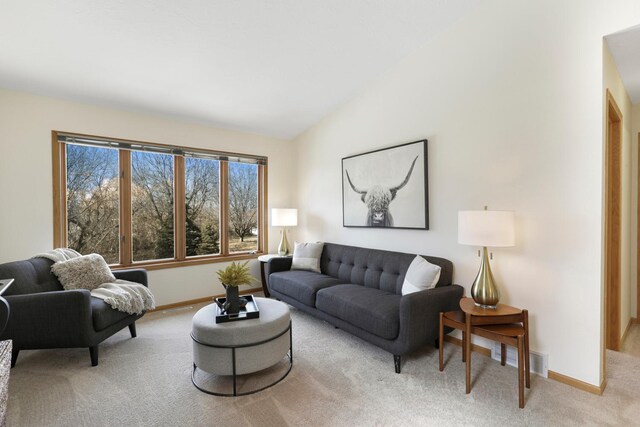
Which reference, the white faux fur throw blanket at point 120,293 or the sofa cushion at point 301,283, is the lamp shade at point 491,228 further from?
the white faux fur throw blanket at point 120,293

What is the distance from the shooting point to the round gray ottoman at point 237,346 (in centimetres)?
209

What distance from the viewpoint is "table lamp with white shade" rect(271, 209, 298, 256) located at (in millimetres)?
4551

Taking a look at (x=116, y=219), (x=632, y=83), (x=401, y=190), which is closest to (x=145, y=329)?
(x=116, y=219)

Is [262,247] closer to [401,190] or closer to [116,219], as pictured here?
[116,219]

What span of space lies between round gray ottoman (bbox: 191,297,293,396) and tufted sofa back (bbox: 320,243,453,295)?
131 centimetres

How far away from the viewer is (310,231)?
4758 millimetres

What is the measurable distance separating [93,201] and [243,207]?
1.87m

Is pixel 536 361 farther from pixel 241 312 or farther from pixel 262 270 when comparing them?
pixel 262 270

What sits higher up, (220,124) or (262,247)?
(220,124)

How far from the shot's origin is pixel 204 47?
8.89ft

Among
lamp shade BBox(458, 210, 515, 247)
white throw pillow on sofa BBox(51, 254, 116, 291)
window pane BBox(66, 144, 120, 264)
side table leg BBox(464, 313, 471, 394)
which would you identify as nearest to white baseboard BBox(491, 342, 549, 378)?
side table leg BBox(464, 313, 471, 394)

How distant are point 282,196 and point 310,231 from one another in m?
0.80

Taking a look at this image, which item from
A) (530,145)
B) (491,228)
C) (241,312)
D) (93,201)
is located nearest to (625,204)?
(530,145)

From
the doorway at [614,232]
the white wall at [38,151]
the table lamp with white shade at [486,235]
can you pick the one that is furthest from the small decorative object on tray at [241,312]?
the doorway at [614,232]
